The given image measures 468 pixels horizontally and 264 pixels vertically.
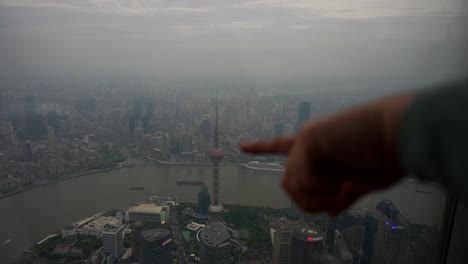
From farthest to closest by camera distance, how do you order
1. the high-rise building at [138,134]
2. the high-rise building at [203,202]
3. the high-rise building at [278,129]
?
the high-rise building at [138,134]
the high-rise building at [203,202]
the high-rise building at [278,129]

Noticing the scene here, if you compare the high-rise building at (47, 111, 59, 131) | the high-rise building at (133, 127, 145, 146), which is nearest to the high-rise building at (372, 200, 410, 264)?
the high-rise building at (133, 127, 145, 146)

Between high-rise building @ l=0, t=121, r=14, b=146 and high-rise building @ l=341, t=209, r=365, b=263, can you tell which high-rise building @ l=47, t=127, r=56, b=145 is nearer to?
high-rise building @ l=0, t=121, r=14, b=146

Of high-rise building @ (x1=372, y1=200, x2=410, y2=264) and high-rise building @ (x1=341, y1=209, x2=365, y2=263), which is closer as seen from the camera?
high-rise building @ (x1=372, y1=200, x2=410, y2=264)

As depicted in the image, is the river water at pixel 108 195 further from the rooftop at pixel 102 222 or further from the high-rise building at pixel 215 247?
A: the high-rise building at pixel 215 247

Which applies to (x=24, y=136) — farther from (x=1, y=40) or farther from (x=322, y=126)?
(x=322, y=126)

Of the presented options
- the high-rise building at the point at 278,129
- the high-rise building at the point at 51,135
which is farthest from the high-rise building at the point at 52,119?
the high-rise building at the point at 278,129

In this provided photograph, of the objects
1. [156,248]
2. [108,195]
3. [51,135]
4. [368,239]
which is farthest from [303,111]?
[51,135]

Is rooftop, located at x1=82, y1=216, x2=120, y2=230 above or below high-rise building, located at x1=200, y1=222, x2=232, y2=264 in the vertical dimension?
above

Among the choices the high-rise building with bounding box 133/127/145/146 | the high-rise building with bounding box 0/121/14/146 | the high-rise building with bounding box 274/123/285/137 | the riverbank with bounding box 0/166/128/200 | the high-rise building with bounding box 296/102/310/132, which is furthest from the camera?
the high-rise building with bounding box 133/127/145/146
